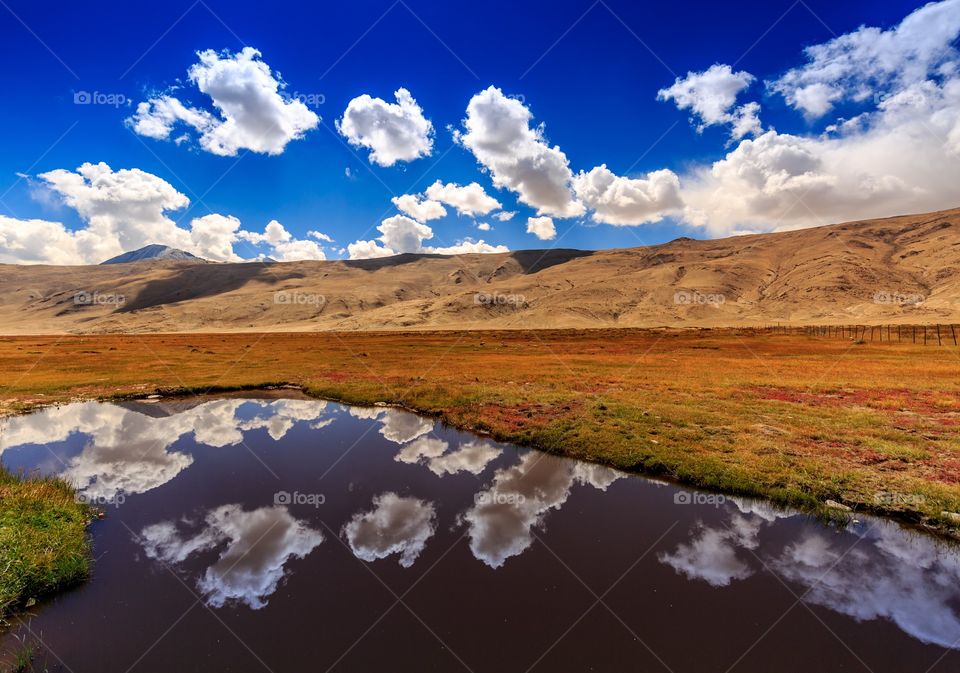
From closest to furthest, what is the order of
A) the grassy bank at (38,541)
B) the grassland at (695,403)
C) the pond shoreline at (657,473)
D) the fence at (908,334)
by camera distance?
the grassy bank at (38,541)
the pond shoreline at (657,473)
the grassland at (695,403)
the fence at (908,334)

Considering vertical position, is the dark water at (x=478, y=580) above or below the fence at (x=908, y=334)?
above

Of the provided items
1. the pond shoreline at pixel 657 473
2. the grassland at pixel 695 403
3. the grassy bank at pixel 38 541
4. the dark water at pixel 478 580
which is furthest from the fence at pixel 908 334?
the grassy bank at pixel 38 541

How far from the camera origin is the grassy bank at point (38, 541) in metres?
10.6

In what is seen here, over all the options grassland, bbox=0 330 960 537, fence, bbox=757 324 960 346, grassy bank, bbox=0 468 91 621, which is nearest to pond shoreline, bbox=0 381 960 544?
grassland, bbox=0 330 960 537

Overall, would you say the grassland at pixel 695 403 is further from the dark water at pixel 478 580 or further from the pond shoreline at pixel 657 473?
the dark water at pixel 478 580

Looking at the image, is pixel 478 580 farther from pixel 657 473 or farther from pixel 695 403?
pixel 695 403

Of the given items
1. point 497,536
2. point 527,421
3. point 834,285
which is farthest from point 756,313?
point 497,536

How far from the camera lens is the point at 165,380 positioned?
43.7 meters

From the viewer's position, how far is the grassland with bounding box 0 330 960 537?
17.2 meters

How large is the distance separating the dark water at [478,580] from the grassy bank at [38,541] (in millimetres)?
695

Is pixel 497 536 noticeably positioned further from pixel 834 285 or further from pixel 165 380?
pixel 834 285

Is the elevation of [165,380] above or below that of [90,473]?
above

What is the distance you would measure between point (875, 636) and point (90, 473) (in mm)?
28150

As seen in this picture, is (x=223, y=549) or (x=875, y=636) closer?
(x=875, y=636)
